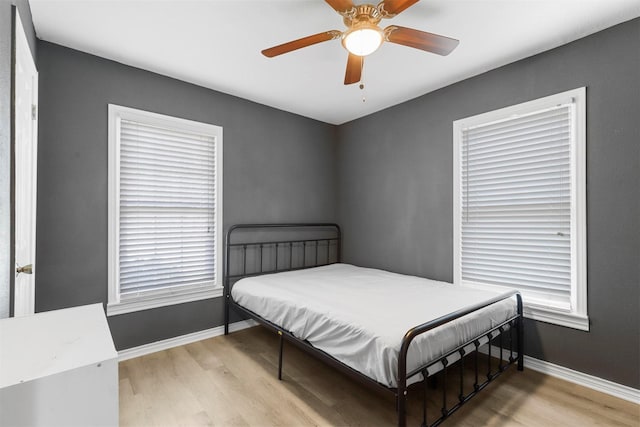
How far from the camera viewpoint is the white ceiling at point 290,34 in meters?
1.93

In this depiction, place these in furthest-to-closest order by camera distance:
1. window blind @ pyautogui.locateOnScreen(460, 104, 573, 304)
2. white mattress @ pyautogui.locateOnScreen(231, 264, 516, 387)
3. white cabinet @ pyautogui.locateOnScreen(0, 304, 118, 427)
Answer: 1. window blind @ pyautogui.locateOnScreen(460, 104, 573, 304)
2. white mattress @ pyautogui.locateOnScreen(231, 264, 516, 387)
3. white cabinet @ pyautogui.locateOnScreen(0, 304, 118, 427)

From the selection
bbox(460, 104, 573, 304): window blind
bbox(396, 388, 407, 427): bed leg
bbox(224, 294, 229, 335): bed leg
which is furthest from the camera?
bbox(224, 294, 229, 335): bed leg

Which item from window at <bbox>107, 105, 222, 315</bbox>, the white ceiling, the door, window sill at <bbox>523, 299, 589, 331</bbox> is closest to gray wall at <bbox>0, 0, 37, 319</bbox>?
the door

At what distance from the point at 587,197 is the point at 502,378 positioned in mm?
Answer: 1468

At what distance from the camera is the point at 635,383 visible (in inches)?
80.0

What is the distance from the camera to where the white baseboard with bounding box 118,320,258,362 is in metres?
2.65

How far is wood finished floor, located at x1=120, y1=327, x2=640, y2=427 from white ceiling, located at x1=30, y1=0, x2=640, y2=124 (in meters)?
2.51

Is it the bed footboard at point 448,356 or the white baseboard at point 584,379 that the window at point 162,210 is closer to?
the bed footboard at point 448,356

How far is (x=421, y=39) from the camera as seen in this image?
1.77 metres

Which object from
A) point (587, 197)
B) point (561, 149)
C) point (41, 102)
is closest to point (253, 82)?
point (41, 102)

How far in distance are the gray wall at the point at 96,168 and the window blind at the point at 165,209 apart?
161mm

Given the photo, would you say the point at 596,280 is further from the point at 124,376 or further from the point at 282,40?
the point at 124,376

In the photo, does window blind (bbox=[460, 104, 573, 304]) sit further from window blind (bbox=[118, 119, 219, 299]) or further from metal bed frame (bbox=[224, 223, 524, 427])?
window blind (bbox=[118, 119, 219, 299])

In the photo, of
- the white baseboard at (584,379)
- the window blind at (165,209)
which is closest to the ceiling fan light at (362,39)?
the window blind at (165,209)
